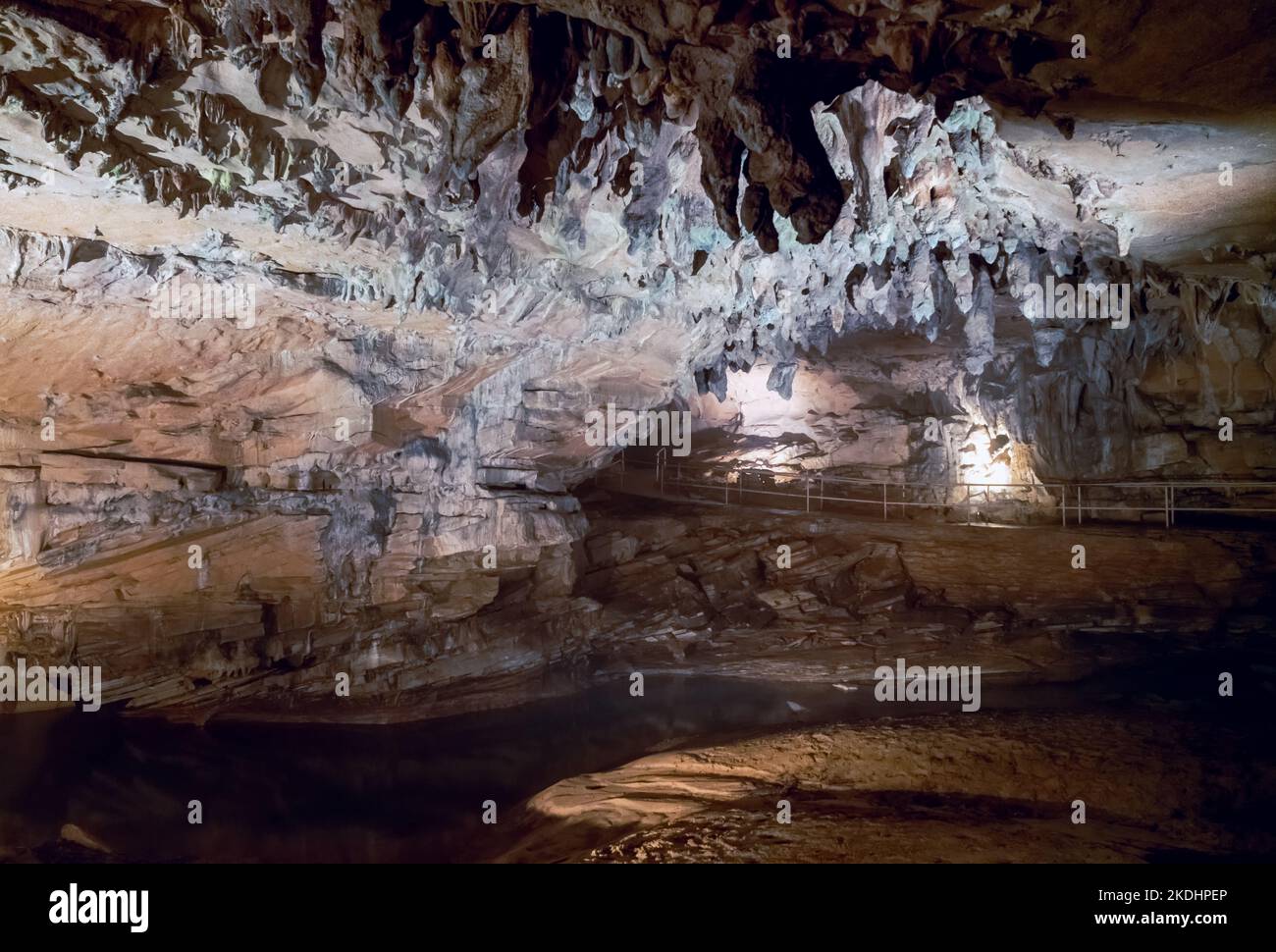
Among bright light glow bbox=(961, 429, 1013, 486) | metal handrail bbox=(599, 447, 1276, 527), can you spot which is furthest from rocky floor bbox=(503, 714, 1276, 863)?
bright light glow bbox=(961, 429, 1013, 486)

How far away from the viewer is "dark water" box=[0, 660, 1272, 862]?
9188mm

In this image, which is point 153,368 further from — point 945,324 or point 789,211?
point 945,324

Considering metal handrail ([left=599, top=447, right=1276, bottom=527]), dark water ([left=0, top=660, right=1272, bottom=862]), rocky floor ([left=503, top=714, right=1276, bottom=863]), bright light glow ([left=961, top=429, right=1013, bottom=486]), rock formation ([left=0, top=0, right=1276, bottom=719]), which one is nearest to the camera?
rock formation ([left=0, top=0, right=1276, bottom=719])

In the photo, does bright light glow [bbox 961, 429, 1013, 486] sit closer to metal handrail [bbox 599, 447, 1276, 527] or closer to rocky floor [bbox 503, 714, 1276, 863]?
metal handrail [bbox 599, 447, 1276, 527]

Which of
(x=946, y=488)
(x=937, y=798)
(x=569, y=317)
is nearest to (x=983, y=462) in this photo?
(x=946, y=488)

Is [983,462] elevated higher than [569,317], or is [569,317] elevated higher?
[569,317]

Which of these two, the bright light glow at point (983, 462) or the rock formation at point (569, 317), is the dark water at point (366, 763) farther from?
the bright light glow at point (983, 462)

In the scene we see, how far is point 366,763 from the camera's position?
449 inches

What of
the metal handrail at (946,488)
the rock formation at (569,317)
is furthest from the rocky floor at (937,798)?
the metal handrail at (946,488)

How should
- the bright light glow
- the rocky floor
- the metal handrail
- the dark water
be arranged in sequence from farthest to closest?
the bright light glow < the metal handrail < the dark water < the rocky floor

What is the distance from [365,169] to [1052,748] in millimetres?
7924

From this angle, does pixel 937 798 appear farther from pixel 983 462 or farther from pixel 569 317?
pixel 983 462

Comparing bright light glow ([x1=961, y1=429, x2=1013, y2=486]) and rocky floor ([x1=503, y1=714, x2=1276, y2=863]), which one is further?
bright light glow ([x1=961, y1=429, x2=1013, y2=486])

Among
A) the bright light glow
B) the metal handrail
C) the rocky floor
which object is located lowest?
the rocky floor
